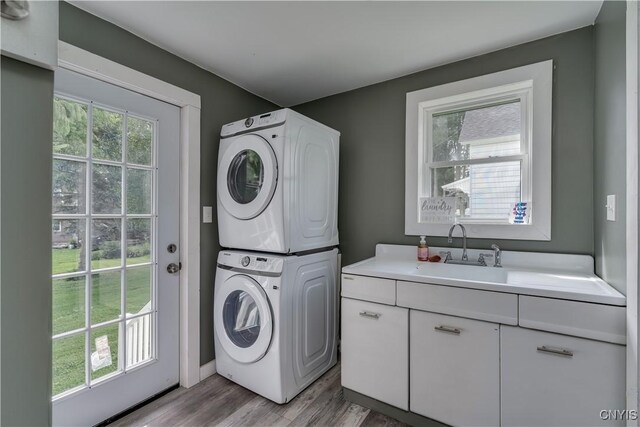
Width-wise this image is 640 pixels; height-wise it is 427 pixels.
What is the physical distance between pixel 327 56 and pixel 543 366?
2.16 meters

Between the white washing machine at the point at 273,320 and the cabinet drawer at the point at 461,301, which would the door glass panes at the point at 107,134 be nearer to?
the white washing machine at the point at 273,320

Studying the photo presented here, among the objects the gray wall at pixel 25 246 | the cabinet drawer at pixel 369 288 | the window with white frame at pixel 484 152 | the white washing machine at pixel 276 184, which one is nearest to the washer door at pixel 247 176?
the white washing machine at pixel 276 184

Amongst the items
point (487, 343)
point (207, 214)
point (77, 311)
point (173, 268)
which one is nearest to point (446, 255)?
point (487, 343)

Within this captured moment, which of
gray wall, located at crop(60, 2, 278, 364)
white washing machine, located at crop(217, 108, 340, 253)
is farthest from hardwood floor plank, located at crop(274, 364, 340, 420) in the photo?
white washing machine, located at crop(217, 108, 340, 253)

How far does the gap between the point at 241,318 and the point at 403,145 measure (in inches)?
71.0

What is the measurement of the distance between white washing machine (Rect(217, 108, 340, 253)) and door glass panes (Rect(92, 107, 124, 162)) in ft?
2.04

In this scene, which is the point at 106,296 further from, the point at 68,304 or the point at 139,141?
the point at 139,141

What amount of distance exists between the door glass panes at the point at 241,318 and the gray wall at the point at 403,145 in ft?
3.18

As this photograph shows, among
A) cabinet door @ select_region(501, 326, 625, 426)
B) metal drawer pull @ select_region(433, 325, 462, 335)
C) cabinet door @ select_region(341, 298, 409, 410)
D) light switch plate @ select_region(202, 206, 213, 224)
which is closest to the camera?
cabinet door @ select_region(501, 326, 625, 426)

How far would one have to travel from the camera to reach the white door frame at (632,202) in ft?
3.51

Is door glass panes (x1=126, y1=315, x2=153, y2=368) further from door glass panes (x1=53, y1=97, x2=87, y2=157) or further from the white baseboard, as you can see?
door glass panes (x1=53, y1=97, x2=87, y2=157)

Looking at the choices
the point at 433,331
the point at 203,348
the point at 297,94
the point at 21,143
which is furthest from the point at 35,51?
the point at 297,94

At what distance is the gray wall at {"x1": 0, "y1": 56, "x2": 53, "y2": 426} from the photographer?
46 cm

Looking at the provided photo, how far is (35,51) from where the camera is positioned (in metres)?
0.47
